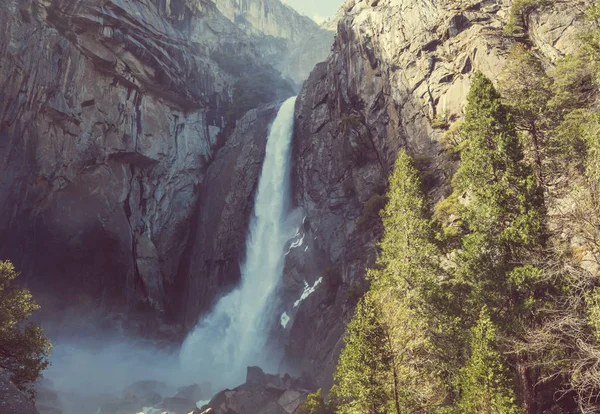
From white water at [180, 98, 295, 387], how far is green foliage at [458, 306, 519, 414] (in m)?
29.8

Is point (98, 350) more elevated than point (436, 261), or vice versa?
point (98, 350)

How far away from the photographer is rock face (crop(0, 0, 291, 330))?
40.4m

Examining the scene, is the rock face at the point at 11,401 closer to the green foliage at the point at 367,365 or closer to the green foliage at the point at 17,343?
the green foliage at the point at 17,343

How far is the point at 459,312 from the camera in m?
16.8

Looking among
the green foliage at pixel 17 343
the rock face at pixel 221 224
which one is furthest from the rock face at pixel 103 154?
the green foliage at pixel 17 343

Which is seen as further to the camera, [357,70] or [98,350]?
[98,350]

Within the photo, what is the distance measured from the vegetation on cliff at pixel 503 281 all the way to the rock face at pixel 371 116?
8.13 m

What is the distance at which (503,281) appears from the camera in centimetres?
1510

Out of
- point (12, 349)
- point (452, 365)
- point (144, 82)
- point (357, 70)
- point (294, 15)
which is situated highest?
point (294, 15)

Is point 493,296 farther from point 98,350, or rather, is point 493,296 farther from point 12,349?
point 98,350

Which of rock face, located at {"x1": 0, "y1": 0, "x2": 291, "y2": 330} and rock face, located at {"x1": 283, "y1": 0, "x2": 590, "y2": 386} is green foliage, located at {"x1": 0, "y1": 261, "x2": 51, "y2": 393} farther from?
rock face, located at {"x1": 0, "y1": 0, "x2": 291, "y2": 330}

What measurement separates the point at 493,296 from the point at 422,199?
631 cm

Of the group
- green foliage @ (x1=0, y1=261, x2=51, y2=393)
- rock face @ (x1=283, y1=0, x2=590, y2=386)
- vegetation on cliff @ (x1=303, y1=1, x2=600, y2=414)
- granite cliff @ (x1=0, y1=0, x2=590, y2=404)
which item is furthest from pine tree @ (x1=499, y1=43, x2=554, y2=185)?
green foliage @ (x1=0, y1=261, x2=51, y2=393)

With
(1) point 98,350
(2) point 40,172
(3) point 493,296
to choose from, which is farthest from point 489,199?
(1) point 98,350
